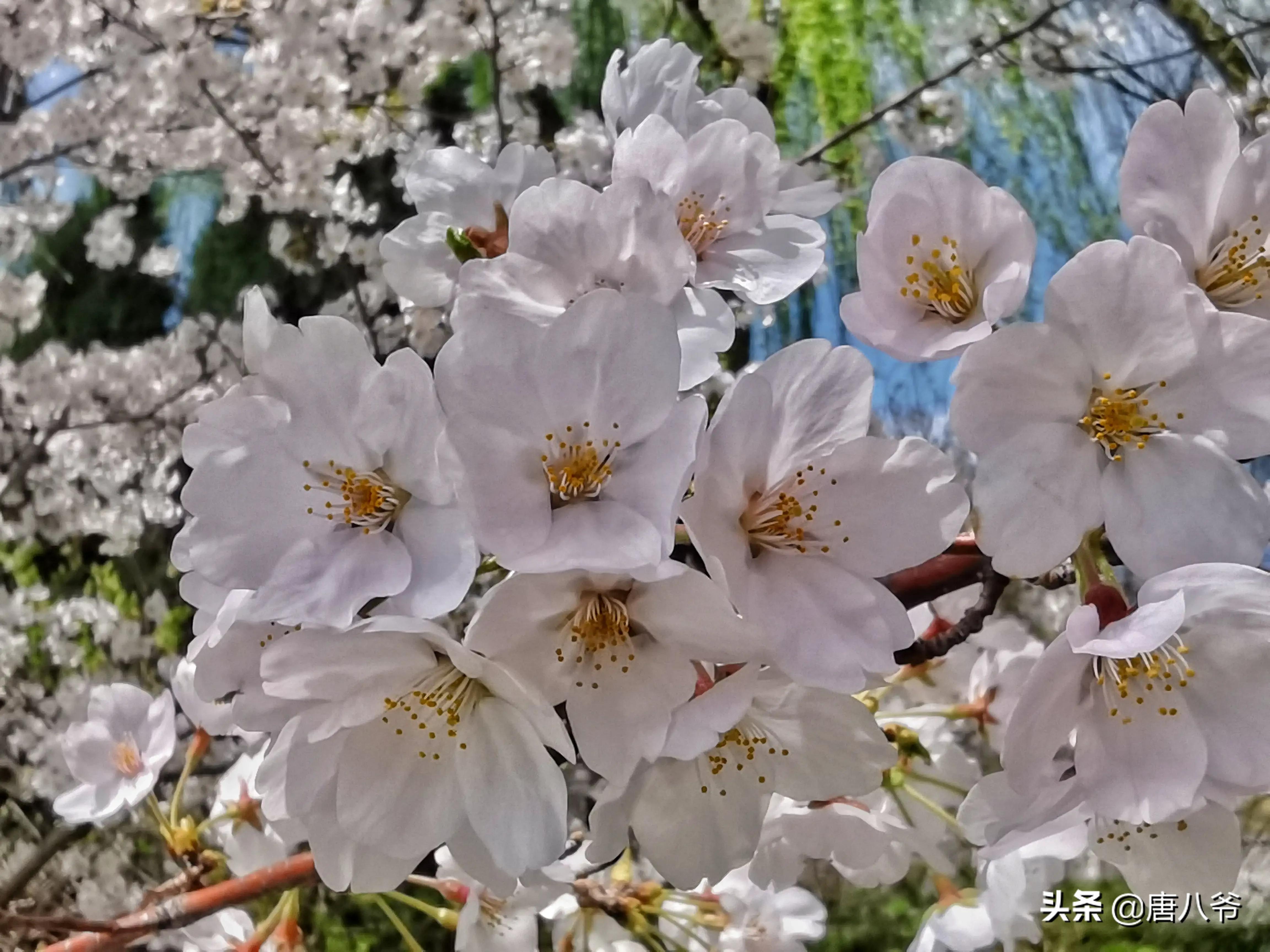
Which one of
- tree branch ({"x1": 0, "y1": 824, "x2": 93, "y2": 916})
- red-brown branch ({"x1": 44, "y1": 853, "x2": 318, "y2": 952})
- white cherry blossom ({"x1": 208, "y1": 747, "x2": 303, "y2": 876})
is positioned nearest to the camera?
red-brown branch ({"x1": 44, "y1": 853, "x2": 318, "y2": 952})

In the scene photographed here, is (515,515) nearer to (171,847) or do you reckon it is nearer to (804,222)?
(804,222)

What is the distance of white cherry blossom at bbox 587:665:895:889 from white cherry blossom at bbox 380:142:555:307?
0.37 m

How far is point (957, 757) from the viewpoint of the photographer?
2.76ft

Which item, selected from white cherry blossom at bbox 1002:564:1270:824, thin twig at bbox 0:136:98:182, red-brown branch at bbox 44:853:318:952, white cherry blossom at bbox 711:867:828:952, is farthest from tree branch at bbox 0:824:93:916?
white cherry blossom at bbox 1002:564:1270:824

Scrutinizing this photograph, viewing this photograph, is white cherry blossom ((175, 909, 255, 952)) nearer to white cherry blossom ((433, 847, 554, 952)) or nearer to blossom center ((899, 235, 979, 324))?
white cherry blossom ((433, 847, 554, 952))

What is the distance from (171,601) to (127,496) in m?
0.27

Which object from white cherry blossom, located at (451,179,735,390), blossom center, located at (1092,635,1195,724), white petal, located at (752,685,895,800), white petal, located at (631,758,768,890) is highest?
white cherry blossom, located at (451,179,735,390)

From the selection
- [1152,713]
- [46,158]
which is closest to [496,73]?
[46,158]

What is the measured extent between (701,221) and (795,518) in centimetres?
23

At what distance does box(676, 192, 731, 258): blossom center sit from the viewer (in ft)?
1.71

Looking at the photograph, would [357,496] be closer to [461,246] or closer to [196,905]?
[461,246]

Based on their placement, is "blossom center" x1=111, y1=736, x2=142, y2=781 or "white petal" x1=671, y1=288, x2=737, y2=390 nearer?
"white petal" x1=671, y1=288, x2=737, y2=390

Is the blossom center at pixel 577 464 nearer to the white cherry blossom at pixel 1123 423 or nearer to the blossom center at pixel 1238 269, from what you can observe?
the white cherry blossom at pixel 1123 423

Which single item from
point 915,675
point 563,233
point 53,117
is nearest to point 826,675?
Result: point 563,233
